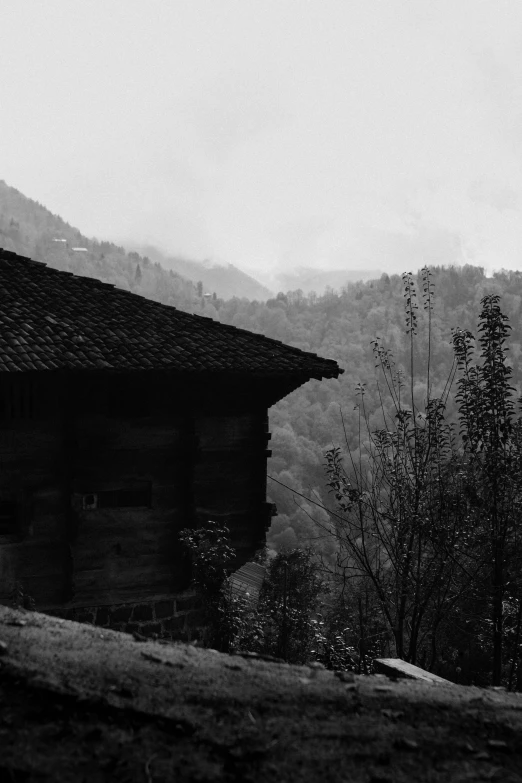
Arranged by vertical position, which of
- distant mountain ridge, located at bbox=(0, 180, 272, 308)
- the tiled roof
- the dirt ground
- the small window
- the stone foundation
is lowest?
the stone foundation

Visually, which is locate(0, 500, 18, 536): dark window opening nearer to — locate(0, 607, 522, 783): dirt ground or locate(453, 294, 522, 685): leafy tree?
locate(453, 294, 522, 685): leafy tree

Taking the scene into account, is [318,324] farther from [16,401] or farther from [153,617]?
[16,401]

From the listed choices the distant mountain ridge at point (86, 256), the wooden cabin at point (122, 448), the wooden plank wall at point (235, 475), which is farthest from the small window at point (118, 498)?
the distant mountain ridge at point (86, 256)

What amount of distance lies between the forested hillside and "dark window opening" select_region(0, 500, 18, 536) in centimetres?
1502

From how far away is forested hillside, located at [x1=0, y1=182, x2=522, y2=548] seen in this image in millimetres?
61312

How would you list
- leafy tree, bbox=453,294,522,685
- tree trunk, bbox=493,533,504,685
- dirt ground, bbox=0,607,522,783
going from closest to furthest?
1. dirt ground, bbox=0,607,522,783
2. leafy tree, bbox=453,294,522,685
3. tree trunk, bbox=493,533,504,685

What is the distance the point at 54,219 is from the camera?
164125mm

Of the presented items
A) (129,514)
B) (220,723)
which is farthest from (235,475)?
(220,723)

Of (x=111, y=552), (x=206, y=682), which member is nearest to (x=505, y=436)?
(x=111, y=552)

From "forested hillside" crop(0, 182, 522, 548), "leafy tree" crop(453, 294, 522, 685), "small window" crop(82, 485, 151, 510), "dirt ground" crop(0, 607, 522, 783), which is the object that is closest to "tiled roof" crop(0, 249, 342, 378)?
"small window" crop(82, 485, 151, 510)

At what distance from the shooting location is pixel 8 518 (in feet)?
36.4

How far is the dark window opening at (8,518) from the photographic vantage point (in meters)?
11.1

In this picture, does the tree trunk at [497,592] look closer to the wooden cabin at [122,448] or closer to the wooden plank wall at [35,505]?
the wooden cabin at [122,448]

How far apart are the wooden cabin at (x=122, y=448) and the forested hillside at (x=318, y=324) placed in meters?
13.7
